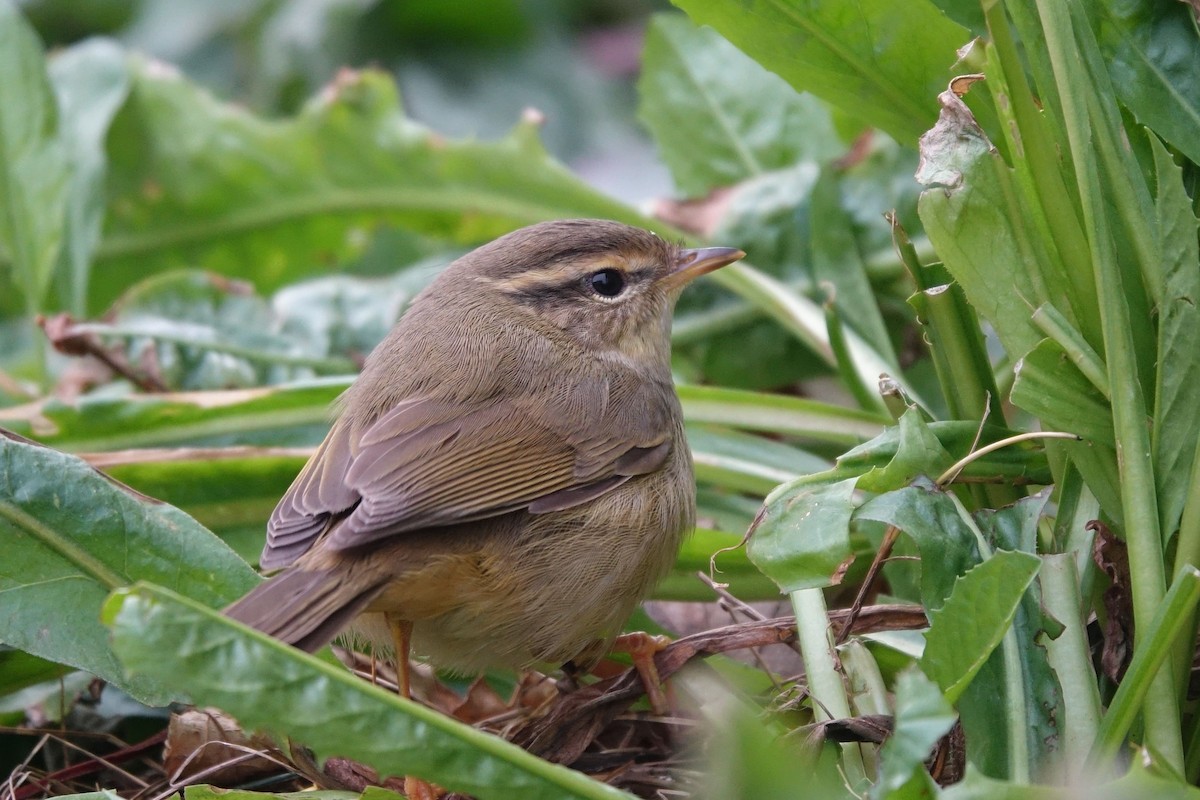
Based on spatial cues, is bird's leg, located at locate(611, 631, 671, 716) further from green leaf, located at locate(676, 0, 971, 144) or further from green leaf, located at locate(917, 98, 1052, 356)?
green leaf, located at locate(676, 0, 971, 144)

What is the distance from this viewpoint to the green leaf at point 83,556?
2479mm

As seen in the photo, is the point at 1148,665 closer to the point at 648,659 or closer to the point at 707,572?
the point at 648,659

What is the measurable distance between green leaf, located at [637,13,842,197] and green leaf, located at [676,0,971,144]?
1588mm

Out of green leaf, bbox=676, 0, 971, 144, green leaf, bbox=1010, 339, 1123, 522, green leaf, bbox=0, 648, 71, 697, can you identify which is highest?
green leaf, bbox=676, 0, 971, 144

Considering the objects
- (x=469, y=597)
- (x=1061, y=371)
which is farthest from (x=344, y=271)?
(x=1061, y=371)

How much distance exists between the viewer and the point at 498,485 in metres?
2.62

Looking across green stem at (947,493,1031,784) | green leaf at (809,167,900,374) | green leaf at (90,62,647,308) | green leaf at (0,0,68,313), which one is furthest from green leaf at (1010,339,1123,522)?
green leaf at (0,0,68,313)

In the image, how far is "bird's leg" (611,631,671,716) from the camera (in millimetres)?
2673

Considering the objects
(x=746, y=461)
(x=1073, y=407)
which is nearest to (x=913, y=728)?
(x=1073, y=407)

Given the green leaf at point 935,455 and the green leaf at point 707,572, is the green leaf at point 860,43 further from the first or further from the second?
the green leaf at point 707,572

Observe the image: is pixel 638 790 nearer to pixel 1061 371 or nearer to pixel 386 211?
pixel 1061 371

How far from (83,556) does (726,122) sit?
2656mm

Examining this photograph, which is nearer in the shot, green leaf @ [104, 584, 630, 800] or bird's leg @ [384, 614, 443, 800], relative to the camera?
green leaf @ [104, 584, 630, 800]

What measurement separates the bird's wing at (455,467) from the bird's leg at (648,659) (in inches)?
12.6
